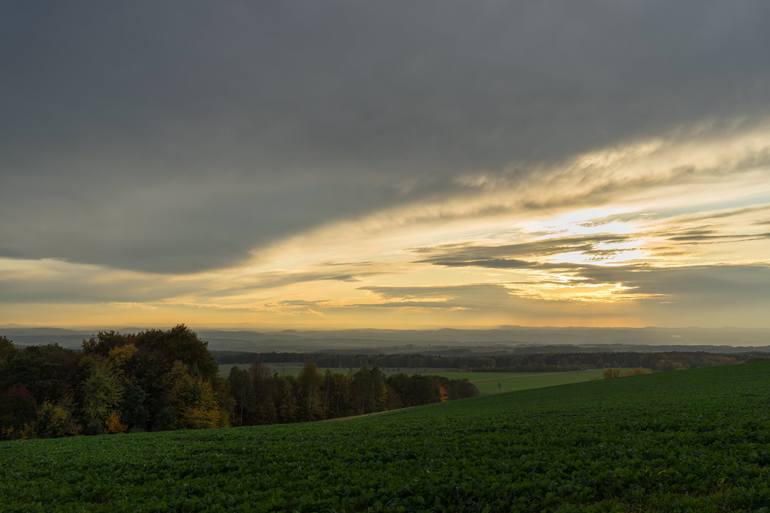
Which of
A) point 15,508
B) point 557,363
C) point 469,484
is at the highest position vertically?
point 469,484

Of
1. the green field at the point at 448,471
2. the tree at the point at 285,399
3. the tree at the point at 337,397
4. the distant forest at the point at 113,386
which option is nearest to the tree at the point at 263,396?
the tree at the point at 285,399

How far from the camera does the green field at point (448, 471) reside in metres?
13.2

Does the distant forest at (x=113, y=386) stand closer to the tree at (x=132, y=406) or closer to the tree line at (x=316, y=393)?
the tree at (x=132, y=406)

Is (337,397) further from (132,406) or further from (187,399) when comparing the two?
(132,406)

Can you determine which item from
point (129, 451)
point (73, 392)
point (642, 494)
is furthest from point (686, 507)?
point (73, 392)

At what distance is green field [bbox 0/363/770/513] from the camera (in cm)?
1316

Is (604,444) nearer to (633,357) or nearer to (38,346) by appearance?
(38,346)

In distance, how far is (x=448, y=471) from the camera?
16.3 metres

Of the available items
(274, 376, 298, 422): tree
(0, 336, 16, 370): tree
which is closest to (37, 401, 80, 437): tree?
(0, 336, 16, 370): tree

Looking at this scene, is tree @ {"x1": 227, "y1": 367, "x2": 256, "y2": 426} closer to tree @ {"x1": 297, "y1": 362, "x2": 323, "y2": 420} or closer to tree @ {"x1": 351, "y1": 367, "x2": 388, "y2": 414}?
tree @ {"x1": 297, "y1": 362, "x2": 323, "y2": 420}

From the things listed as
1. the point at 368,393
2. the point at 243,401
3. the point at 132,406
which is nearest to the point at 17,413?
the point at 132,406

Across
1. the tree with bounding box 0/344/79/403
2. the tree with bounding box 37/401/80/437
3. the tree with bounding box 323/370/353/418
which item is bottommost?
the tree with bounding box 323/370/353/418

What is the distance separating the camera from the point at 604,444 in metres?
18.4

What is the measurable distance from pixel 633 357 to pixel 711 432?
20060 cm
